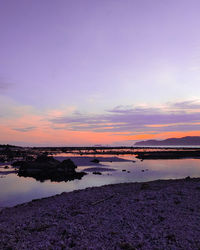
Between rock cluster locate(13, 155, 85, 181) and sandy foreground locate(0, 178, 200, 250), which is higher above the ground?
sandy foreground locate(0, 178, 200, 250)

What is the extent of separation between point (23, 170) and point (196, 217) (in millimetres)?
29973

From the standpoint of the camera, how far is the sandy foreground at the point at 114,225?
307 inches

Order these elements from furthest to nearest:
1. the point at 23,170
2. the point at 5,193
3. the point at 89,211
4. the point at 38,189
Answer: the point at 23,170 → the point at 38,189 → the point at 5,193 → the point at 89,211

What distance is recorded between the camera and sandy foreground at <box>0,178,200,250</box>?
780 cm

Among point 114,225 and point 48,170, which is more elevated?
point 114,225

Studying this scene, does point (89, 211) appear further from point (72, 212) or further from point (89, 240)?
point (89, 240)

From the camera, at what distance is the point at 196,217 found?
30.9 ft

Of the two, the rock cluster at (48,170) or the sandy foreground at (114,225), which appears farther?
the rock cluster at (48,170)

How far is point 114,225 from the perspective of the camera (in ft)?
30.0

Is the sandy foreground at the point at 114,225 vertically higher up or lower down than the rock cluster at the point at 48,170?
higher up

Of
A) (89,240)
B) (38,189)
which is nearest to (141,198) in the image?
(89,240)

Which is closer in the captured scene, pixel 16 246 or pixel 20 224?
pixel 16 246

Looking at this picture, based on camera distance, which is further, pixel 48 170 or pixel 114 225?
pixel 48 170

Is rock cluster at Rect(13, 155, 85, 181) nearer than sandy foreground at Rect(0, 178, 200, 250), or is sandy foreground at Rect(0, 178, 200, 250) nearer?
sandy foreground at Rect(0, 178, 200, 250)
